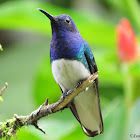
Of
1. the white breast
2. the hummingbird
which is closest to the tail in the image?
the hummingbird

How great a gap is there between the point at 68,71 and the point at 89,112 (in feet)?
1.24

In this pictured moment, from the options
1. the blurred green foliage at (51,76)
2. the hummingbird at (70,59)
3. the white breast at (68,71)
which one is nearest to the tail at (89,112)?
the hummingbird at (70,59)

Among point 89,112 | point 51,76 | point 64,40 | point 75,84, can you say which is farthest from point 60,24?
point 51,76

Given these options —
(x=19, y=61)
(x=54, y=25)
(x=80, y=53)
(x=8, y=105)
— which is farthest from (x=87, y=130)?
(x=19, y=61)

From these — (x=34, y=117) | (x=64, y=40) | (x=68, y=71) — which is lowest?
(x=34, y=117)

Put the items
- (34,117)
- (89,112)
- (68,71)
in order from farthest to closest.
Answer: (89,112)
(68,71)
(34,117)

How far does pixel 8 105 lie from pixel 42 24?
1262 mm

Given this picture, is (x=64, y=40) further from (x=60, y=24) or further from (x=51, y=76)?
(x=51, y=76)

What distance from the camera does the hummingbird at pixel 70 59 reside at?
2.03 m

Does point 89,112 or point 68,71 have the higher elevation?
point 68,71

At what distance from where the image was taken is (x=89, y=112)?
2.29 m

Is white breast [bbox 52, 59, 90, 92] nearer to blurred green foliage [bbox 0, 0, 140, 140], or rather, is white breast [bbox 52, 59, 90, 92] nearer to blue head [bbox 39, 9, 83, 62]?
blue head [bbox 39, 9, 83, 62]

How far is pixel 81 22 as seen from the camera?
10.4 ft

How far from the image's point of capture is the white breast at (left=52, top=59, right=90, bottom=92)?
202cm
